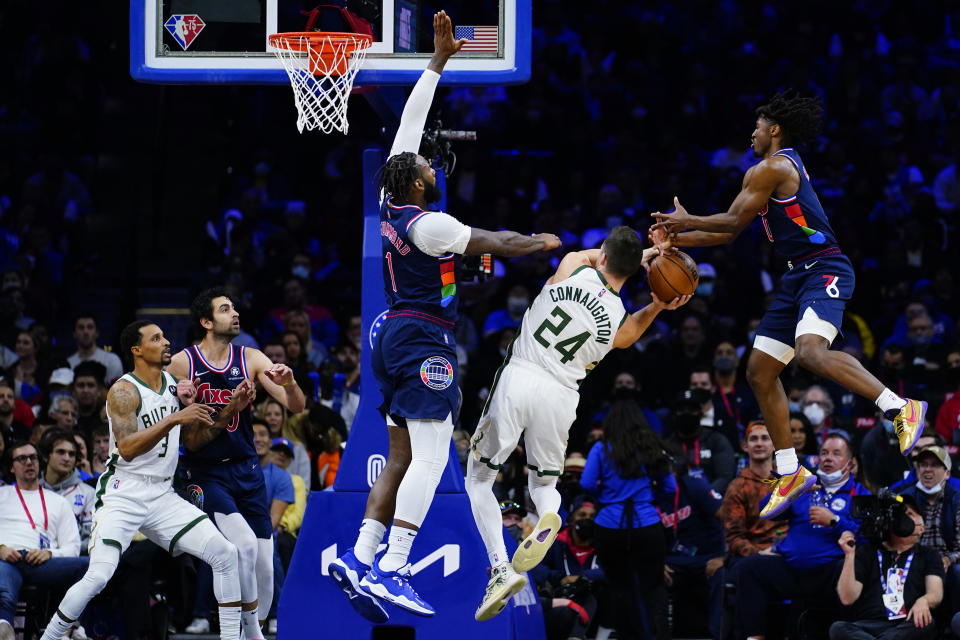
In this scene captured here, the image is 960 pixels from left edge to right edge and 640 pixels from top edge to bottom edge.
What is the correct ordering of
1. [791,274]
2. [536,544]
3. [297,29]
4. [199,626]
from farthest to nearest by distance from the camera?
[199,626] → [297,29] → [791,274] → [536,544]

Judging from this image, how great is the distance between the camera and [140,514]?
10062 mm

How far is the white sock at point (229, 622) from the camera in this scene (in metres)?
9.93

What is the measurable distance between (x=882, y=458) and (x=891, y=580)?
183 centimetres

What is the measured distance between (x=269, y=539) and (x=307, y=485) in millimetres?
2385

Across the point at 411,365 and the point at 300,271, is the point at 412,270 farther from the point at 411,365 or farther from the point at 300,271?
the point at 300,271

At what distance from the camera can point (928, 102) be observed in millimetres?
17797

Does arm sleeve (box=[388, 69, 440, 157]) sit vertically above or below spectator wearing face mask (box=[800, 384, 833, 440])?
above

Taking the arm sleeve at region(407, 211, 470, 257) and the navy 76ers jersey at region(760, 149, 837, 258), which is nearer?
the arm sleeve at region(407, 211, 470, 257)

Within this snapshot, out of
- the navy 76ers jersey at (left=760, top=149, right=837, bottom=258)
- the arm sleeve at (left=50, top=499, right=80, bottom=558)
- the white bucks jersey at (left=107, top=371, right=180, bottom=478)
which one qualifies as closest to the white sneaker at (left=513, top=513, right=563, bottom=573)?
the navy 76ers jersey at (left=760, top=149, right=837, bottom=258)

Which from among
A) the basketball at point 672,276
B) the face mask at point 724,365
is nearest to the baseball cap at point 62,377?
the face mask at point 724,365

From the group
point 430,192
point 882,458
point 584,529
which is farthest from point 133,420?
point 882,458

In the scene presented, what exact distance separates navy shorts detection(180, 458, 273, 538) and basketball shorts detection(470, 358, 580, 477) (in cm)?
219

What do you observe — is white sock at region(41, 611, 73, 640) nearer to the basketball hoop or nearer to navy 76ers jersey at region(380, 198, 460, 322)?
navy 76ers jersey at region(380, 198, 460, 322)

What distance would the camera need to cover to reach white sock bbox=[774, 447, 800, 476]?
8.78m
